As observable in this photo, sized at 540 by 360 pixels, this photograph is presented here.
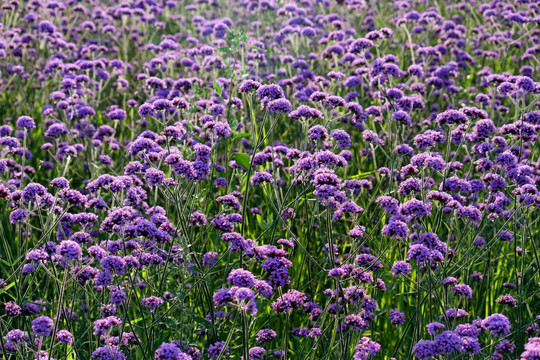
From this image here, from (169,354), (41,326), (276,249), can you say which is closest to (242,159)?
(276,249)

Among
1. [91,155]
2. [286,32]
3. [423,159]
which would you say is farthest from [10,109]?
[423,159]

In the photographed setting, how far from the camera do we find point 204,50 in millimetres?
7191

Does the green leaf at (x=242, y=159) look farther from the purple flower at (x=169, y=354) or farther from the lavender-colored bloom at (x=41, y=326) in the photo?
the purple flower at (x=169, y=354)

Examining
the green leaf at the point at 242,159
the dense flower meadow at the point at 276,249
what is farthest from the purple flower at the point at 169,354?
the green leaf at the point at 242,159

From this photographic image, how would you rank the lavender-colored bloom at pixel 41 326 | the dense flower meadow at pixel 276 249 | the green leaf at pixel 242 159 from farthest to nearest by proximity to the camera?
the green leaf at pixel 242 159 < the dense flower meadow at pixel 276 249 < the lavender-colored bloom at pixel 41 326

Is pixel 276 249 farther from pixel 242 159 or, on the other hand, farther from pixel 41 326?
pixel 41 326

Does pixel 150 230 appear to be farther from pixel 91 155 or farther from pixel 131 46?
pixel 131 46

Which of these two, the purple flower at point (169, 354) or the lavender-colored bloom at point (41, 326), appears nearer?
the purple flower at point (169, 354)

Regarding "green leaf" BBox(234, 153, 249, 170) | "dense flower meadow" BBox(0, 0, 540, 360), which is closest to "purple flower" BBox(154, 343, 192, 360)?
"dense flower meadow" BBox(0, 0, 540, 360)

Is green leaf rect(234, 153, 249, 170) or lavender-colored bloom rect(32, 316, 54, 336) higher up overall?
green leaf rect(234, 153, 249, 170)

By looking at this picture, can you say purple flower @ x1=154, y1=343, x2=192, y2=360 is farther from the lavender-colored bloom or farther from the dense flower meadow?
the lavender-colored bloom

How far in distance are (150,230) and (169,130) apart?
45.0 inches

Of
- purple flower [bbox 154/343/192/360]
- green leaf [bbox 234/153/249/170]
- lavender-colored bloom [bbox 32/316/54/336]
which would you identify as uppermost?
green leaf [bbox 234/153/249/170]

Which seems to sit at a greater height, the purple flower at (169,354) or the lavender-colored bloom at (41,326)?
the purple flower at (169,354)
